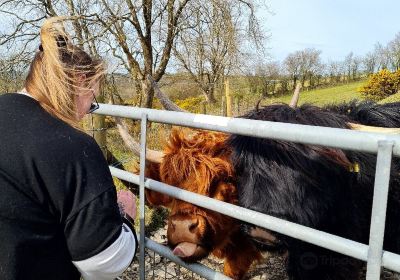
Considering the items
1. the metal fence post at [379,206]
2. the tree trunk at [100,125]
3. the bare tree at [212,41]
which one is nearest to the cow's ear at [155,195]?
the tree trunk at [100,125]

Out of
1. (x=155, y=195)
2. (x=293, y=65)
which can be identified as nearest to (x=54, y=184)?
(x=155, y=195)

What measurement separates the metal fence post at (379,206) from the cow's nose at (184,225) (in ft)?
4.18

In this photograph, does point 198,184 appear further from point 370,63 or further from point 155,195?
point 370,63

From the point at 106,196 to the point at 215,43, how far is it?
1943 cm

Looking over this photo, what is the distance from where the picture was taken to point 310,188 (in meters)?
2.21

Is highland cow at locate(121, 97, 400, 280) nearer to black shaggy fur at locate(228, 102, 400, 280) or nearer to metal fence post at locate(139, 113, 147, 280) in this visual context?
black shaggy fur at locate(228, 102, 400, 280)

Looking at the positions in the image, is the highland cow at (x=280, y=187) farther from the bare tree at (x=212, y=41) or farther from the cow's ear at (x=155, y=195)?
the bare tree at (x=212, y=41)

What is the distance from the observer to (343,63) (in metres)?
45.6

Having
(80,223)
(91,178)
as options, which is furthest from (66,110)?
(80,223)

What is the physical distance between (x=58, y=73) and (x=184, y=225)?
1.23 m

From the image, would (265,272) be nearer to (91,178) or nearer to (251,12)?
(91,178)

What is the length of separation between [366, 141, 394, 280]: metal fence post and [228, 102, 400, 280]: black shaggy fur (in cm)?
94

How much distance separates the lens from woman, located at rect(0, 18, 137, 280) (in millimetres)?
1265

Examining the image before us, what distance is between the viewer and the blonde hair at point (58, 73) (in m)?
1.38
